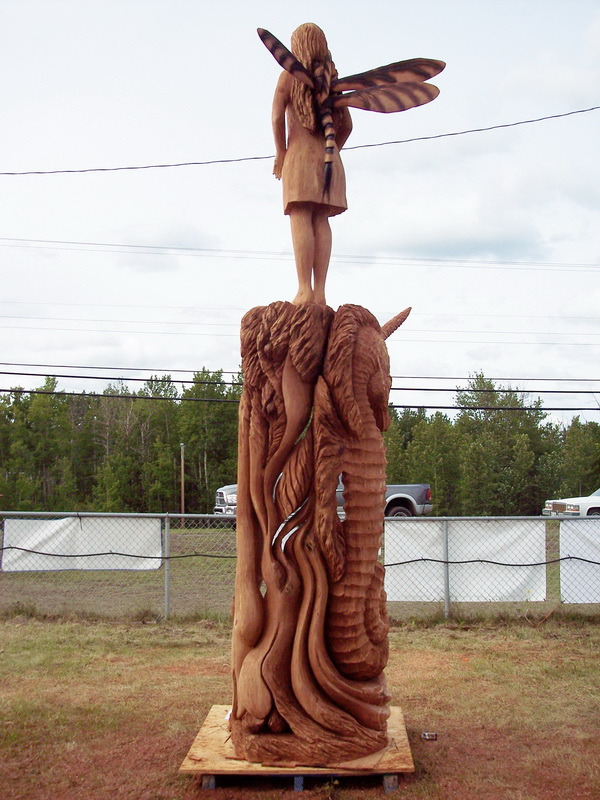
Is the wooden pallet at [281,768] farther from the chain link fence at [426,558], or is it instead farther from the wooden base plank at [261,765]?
the chain link fence at [426,558]

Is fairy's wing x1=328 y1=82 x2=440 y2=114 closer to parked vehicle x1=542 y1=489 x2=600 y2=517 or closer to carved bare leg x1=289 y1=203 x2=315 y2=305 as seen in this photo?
carved bare leg x1=289 y1=203 x2=315 y2=305

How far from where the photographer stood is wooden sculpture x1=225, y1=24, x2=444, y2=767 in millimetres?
4379

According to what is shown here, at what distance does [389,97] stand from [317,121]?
545 mm

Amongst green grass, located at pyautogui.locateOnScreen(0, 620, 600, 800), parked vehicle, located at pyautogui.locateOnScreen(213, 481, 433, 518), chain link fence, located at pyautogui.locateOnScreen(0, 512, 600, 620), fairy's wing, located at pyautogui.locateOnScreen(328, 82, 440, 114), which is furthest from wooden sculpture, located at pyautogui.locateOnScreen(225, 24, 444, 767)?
parked vehicle, located at pyautogui.locateOnScreen(213, 481, 433, 518)

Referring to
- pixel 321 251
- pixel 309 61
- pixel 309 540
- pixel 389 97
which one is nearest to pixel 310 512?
pixel 309 540

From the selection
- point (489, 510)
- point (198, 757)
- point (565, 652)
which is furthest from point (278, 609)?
point (489, 510)

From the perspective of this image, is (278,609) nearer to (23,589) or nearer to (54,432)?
(23,589)

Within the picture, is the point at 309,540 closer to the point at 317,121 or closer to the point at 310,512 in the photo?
the point at 310,512

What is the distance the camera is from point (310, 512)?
457 cm

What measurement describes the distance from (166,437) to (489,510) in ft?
51.4

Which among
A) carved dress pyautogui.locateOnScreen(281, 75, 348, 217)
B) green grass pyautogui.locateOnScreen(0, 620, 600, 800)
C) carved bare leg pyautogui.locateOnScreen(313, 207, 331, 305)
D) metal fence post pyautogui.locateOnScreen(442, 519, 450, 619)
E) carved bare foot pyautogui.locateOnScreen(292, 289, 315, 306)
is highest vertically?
carved dress pyautogui.locateOnScreen(281, 75, 348, 217)

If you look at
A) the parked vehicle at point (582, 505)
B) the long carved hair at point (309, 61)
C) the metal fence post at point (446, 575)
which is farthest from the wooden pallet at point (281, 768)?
the parked vehicle at point (582, 505)

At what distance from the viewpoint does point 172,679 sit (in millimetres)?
6895

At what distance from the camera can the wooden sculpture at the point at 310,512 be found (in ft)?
14.4
